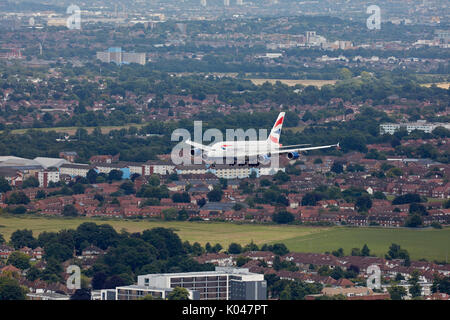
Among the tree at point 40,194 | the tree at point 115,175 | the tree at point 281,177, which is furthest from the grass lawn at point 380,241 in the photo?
the tree at point 115,175

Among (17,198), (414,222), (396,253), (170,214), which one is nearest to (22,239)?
(170,214)

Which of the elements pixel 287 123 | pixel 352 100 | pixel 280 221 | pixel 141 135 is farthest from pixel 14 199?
pixel 352 100

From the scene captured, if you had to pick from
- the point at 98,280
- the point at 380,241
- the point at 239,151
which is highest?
the point at 239,151

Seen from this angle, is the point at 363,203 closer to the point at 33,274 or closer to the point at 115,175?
the point at 115,175

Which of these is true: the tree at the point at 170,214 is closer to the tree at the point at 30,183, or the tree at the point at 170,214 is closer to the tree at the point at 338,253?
the tree at the point at 338,253

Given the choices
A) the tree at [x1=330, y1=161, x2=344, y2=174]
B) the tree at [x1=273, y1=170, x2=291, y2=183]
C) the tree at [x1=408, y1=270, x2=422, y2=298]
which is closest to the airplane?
the tree at [x1=408, y1=270, x2=422, y2=298]

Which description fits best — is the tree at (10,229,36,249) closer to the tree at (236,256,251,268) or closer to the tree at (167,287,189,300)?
the tree at (236,256,251,268)

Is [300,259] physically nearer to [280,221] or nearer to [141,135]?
[280,221]
